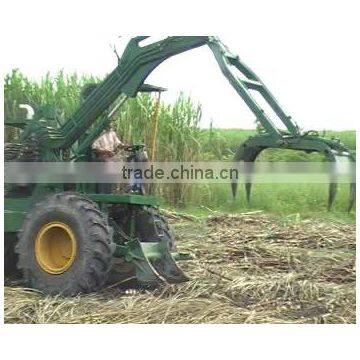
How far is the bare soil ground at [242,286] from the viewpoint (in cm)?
613

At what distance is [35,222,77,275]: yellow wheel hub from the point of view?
6633 mm

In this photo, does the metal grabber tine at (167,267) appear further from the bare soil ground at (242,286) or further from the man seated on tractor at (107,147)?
the man seated on tractor at (107,147)

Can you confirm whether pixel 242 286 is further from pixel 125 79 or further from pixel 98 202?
pixel 125 79

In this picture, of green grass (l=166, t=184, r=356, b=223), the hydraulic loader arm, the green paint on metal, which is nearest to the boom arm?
the hydraulic loader arm

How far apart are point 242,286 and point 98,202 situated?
1.24 metres

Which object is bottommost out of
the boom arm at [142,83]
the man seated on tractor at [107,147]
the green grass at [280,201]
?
the green grass at [280,201]

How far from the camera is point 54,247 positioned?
6828 mm

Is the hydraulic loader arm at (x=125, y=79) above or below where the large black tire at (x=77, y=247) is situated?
above

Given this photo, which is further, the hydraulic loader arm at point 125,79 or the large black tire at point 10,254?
the large black tire at point 10,254

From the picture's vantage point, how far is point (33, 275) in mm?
6676

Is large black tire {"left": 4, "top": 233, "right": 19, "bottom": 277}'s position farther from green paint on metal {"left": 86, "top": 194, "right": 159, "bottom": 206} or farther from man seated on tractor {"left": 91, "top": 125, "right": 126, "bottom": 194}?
man seated on tractor {"left": 91, "top": 125, "right": 126, "bottom": 194}

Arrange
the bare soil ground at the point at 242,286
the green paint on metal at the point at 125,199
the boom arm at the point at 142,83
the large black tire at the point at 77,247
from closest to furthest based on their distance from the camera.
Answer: the bare soil ground at the point at 242,286 → the boom arm at the point at 142,83 → the large black tire at the point at 77,247 → the green paint on metal at the point at 125,199

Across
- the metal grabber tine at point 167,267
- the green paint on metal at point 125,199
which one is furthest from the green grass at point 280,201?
the metal grabber tine at point 167,267

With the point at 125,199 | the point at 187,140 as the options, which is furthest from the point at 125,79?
the point at 125,199
